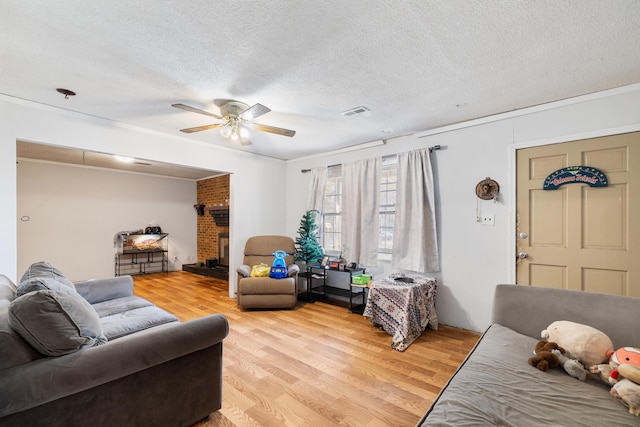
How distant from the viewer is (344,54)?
1.97m

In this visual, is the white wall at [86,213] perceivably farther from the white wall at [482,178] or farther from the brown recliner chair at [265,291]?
the white wall at [482,178]

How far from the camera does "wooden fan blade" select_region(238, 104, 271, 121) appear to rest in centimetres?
240

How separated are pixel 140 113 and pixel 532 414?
4011mm

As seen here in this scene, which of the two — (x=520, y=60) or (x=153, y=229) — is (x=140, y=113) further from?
(x=153, y=229)

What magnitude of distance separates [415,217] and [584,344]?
2156 mm

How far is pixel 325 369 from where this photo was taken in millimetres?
2348

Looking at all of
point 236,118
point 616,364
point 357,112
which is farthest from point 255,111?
point 616,364

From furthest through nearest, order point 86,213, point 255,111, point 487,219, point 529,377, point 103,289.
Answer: point 86,213
point 487,219
point 103,289
point 255,111
point 529,377

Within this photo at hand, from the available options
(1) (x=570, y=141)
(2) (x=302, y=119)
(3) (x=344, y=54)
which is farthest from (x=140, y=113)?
(1) (x=570, y=141)

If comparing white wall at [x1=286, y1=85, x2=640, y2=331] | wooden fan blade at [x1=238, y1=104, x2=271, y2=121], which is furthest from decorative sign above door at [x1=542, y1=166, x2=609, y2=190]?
wooden fan blade at [x1=238, y1=104, x2=271, y2=121]

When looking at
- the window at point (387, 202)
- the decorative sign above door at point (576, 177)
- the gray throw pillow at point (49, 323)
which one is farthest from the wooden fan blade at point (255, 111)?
the decorative sign above door at point (576, 177)

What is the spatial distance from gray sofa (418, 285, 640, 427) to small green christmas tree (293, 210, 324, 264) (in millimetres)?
2775

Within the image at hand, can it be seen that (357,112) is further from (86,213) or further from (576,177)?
(86,213)

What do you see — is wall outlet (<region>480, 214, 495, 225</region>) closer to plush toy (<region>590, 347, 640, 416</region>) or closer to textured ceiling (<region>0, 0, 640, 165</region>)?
textured ceiling (<region>0, 0, 640, 165</region>)
